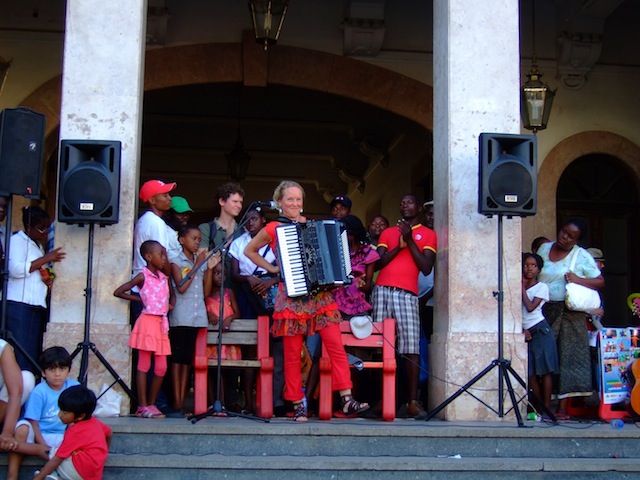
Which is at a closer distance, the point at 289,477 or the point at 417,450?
the point at 289,477

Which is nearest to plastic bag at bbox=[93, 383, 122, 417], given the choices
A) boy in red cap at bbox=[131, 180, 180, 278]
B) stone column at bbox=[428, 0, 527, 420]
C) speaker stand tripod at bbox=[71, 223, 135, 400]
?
speaker stand tripod at bbox=[71, 223, 135, 400]

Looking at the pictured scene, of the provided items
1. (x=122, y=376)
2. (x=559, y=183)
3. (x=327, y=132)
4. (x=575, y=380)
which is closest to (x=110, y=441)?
(x=122, y=376)

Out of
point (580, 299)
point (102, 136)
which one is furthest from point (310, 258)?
point (580, 299)

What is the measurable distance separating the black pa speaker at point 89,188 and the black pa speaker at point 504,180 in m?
2.77

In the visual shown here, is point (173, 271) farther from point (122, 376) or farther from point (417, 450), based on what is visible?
point (417, 450)

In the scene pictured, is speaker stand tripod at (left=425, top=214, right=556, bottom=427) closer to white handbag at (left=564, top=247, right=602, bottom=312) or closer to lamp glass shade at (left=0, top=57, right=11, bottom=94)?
white handbag at (left=564, top=247, right=602, bottom=312)

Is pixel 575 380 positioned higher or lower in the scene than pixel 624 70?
lower

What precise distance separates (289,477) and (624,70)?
309 inches

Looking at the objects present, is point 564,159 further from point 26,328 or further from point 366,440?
point 26,328

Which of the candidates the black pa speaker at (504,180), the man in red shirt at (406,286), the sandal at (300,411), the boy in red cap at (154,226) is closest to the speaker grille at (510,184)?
the black pa speaker at (504,180)

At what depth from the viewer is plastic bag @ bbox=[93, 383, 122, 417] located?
768 cm

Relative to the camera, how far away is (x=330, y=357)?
25.4ft

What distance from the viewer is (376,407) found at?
842 centimetres

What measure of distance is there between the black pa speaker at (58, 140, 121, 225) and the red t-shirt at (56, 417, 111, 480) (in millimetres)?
1805
